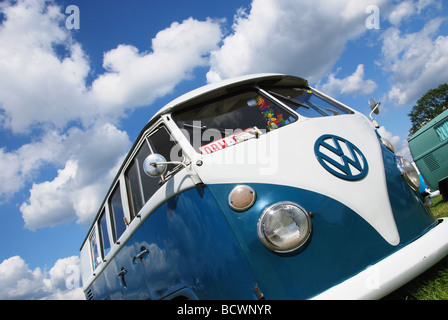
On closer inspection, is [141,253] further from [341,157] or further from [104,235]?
[104,235]

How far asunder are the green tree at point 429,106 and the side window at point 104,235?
4074cm

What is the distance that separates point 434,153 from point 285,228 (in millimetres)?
8806

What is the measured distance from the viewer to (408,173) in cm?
268

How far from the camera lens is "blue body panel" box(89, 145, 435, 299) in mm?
1972

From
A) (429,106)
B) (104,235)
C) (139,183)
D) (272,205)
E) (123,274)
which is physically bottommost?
(272,205)

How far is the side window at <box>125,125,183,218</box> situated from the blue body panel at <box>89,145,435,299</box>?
483mm

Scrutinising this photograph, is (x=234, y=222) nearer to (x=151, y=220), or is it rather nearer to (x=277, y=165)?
(x=277, y=165)

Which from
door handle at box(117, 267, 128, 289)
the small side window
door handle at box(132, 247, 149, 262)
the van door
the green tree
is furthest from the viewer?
the green tree

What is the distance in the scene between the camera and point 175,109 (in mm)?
2842

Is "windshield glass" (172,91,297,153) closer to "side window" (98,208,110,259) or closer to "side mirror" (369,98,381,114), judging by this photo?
"side mirror" (369,98,381,114)

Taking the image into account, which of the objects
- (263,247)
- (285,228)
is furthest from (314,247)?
(263,247)

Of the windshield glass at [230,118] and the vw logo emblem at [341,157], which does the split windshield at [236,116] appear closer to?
the windshield glass at [230,118]

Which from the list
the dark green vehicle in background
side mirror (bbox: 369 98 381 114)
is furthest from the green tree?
side mirror (bbox: 369 98 381 114)

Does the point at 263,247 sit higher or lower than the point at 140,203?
lower
